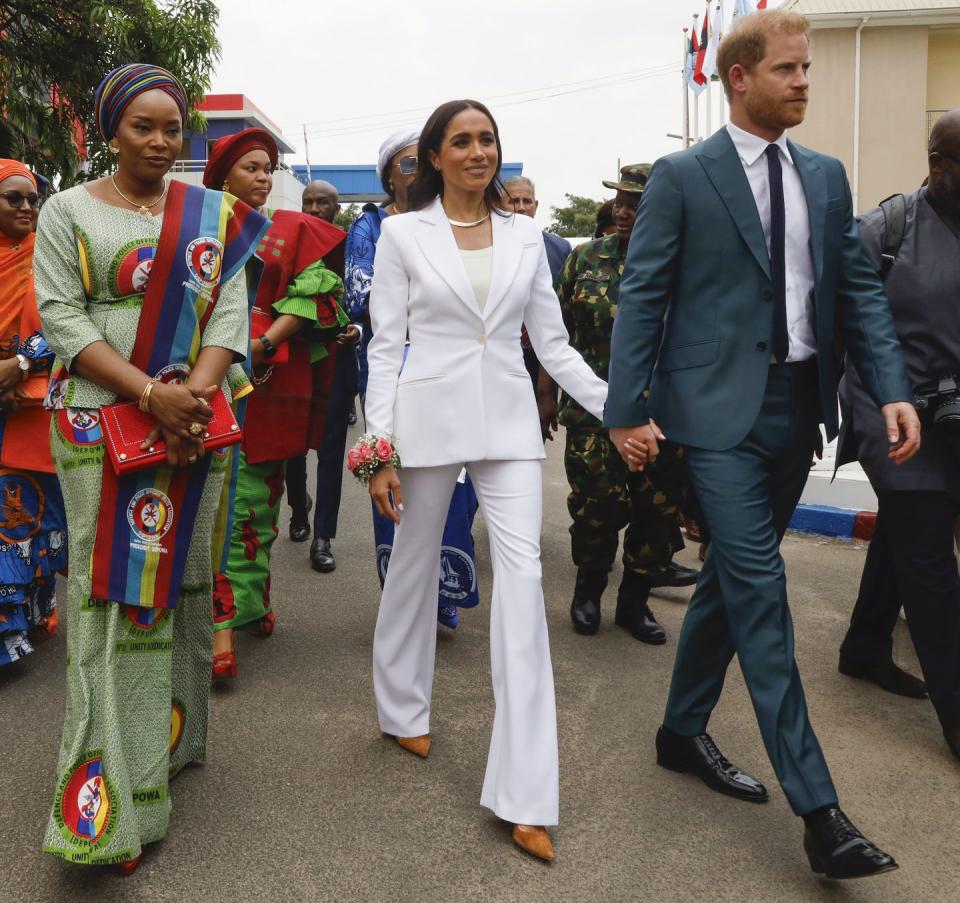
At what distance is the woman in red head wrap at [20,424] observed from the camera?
4746mm

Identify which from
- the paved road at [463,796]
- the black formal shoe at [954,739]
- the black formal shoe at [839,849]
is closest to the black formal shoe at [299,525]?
the paved road at [463,796]

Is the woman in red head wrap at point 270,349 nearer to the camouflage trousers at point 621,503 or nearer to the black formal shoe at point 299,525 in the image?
the camouflage trousers at point 621,503

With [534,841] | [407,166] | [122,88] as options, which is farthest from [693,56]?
[534,841]

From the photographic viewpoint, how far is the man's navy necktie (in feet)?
11.0

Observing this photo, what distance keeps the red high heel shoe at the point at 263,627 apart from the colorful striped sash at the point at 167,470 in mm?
1929

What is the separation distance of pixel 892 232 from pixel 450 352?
1753 mm

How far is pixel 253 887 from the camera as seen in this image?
304cm

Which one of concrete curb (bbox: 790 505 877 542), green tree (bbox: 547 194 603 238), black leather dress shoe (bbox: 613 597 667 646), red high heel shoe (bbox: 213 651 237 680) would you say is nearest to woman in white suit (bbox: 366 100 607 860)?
red high heel shoe (bbox: 213 651 237 680)

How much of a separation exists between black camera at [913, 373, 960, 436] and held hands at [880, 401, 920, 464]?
64cm

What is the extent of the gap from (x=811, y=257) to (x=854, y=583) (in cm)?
341

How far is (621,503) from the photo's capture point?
5.45 meters

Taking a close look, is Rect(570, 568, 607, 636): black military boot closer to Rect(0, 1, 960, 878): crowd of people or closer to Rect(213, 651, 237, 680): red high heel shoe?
Rect(0, 1, 960, 878): crowd of people

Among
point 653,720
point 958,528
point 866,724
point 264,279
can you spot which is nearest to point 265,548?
point 264,279

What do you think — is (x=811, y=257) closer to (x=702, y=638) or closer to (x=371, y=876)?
(x=702, y=638)
